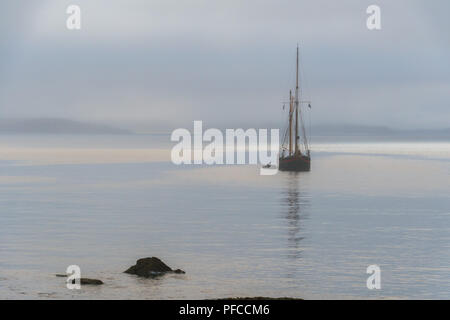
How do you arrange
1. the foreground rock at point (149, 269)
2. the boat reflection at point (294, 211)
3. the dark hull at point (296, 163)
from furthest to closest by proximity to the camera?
the dark hull at point (296, 163), the boat reflection at point (294, 211), the foreground rock at point (149, 269)

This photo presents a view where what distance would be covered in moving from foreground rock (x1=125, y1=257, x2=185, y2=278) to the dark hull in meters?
97.8

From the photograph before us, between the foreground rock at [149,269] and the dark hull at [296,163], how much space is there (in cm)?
9782

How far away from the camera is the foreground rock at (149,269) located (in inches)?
1353

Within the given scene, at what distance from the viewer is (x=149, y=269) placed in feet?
113

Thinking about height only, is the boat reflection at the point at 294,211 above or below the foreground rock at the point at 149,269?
below

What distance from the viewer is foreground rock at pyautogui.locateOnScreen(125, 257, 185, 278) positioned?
34375 mm

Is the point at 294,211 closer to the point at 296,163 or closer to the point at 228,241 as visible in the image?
the point at 228,241

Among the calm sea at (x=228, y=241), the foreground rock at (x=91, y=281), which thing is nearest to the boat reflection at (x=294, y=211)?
the calm sea at (x=228, y=241)

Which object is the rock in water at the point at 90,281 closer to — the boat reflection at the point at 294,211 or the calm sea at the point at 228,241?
the calm sea at the point at 228,241

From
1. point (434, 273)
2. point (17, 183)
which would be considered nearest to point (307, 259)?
point (434, 273)

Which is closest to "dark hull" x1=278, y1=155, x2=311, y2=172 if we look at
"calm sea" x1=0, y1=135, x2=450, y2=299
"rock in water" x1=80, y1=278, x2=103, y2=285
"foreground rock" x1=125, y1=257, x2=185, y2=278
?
"calm sea" x1=0, y1=135, x2=450, y2=299

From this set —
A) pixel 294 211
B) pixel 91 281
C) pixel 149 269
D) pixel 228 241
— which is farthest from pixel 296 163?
pixel 91 281

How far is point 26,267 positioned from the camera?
36750 mm

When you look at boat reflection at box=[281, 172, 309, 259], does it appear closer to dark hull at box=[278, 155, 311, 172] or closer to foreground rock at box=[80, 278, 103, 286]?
foreground rock at box=[80, 278, 103, 286]
